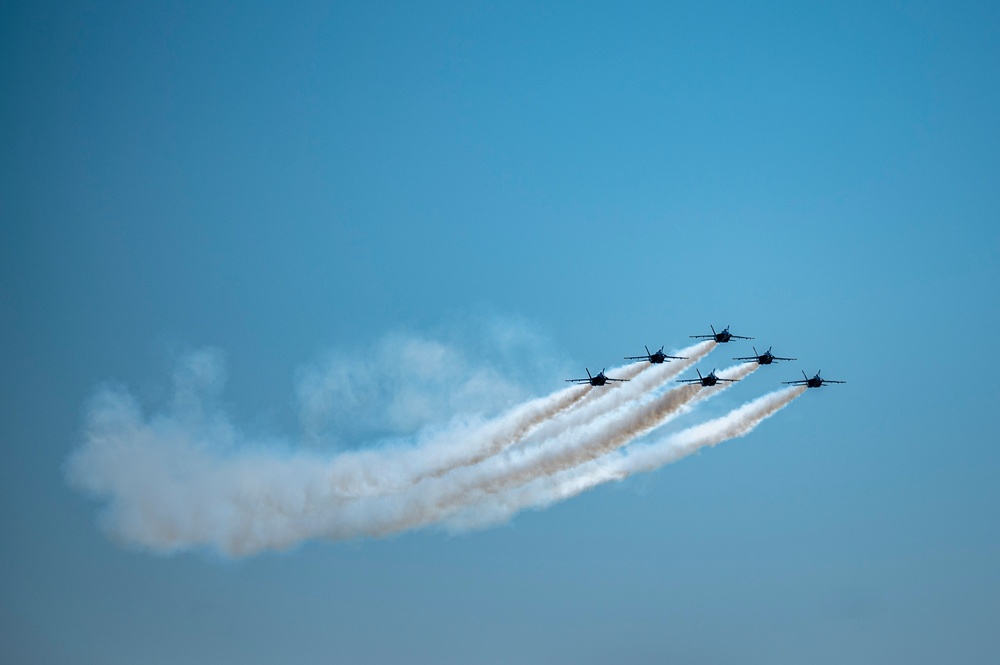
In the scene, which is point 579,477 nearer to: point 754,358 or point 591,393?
point 591,393

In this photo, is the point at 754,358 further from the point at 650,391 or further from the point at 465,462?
the point at 465,462

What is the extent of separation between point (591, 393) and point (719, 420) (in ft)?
26.2

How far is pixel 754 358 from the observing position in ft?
314

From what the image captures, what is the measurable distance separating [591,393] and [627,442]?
11.3 feet

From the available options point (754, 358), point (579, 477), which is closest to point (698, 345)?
point (754, 358)

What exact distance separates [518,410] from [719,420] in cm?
1187

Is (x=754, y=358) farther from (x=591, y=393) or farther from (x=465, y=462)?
(x=465, y=462)

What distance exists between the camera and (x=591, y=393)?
9775 cm

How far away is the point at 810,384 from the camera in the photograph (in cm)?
9612

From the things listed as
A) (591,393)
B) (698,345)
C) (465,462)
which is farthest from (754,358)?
(465,462)

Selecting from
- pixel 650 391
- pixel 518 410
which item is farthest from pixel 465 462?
pixel 650 391

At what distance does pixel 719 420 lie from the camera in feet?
327

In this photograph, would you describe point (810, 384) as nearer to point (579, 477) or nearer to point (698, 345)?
point (698, 345)

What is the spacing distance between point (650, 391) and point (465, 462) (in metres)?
11.2
